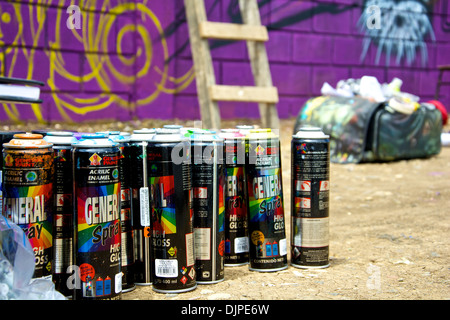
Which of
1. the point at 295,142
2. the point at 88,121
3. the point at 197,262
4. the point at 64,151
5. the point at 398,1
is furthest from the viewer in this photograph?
the point at 398,1

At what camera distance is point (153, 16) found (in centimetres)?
579

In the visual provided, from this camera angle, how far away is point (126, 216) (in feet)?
5.84

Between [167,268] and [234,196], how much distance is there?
0.42m

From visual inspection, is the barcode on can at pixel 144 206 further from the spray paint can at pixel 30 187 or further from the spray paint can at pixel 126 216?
the spray paint can at pixel 30 187

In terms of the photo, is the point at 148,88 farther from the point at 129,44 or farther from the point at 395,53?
the point at 395,53

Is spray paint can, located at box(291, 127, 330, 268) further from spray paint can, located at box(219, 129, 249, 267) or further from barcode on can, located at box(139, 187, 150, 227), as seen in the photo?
barcode on can, located at box(139, 187, 150, 227)

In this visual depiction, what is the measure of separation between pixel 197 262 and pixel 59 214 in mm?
490

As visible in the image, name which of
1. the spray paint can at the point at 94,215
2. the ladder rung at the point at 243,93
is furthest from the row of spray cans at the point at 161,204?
the ladder rung at the point at 243,93

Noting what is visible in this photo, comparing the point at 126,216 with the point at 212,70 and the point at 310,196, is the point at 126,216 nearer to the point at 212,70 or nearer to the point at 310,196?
the point at 310,196

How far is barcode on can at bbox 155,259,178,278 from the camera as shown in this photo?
5.56 feet

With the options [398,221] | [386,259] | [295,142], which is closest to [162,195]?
[295,142]

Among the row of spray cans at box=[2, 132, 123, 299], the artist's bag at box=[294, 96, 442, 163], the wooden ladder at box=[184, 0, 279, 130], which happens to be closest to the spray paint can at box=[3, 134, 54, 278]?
the row of spray cans at box=[2, 132, 123, 299]

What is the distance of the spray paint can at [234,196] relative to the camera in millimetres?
1960

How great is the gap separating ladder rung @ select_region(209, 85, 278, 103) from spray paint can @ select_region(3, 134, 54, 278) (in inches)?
111
